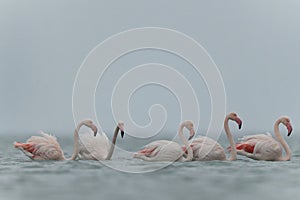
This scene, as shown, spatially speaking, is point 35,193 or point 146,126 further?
point 146,126

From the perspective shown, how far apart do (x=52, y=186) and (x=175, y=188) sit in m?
1.76

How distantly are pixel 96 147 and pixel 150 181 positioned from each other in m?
3.43

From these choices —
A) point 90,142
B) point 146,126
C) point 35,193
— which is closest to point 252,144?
point 146,126

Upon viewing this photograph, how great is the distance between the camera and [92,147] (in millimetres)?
14375

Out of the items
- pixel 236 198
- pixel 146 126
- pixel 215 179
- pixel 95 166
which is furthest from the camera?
pixel 146 126

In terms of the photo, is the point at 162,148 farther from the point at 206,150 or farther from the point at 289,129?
the point at 289,129

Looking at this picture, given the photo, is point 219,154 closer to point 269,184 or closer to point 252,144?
point 252,144

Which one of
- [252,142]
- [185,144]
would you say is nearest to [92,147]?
[185,144]

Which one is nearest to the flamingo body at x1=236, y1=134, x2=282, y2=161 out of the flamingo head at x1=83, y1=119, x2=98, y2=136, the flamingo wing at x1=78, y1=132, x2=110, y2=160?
the flamingo wing at x1=78, y1=132, x2=110, y2=160

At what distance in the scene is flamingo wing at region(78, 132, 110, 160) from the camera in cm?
1430

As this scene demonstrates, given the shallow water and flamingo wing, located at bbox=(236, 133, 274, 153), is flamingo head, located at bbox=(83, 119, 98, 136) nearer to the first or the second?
the shallow water

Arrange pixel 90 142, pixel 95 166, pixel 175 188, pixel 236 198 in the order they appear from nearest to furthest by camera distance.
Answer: pixel 236 198
pixel 175 188
pixel 95 166
pixel 90 142

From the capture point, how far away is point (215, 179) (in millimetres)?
11234

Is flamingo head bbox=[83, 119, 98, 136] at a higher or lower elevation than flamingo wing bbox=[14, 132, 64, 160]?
higher
